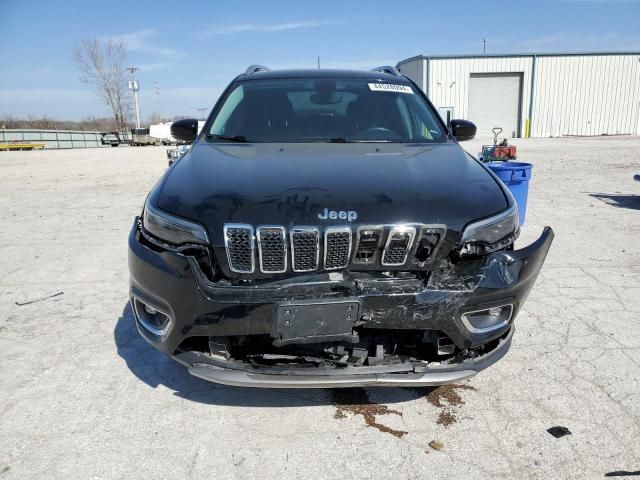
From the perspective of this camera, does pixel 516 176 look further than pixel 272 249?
Yes

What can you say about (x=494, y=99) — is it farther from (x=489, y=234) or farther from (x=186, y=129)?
(x=489, y=234)

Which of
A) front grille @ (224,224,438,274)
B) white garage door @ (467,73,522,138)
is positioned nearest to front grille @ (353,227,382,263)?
front grille @ (224,224,438,274)

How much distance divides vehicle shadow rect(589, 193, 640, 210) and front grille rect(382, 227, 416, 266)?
266 inches

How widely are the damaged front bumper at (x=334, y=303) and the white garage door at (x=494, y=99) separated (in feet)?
114

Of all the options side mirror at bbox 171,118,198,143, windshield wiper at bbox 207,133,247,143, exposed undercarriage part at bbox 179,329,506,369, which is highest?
side mirror at bbox 171,118,198,143

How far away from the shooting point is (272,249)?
7.00 feet

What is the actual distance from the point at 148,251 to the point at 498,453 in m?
1.84

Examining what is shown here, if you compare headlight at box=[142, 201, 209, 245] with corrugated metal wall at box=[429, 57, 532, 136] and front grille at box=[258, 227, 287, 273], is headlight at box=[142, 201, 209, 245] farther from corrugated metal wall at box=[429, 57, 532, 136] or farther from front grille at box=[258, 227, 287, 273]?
corrugated metal wall at box=[429, 57, 532, 136]

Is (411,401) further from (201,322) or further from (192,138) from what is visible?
(192,138)

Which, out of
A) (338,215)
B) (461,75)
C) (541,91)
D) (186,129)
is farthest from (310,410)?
(541,91)

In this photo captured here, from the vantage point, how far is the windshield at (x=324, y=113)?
345 centimetres

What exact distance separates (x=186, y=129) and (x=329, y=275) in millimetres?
2245

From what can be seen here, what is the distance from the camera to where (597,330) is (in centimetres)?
339

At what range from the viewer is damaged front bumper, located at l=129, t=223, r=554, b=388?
2.09 m
